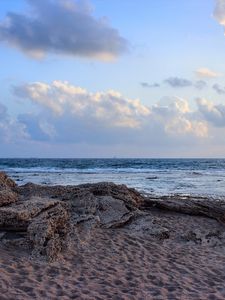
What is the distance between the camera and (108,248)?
8.03m

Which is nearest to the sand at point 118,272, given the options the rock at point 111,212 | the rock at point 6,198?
the rock at point 111,212

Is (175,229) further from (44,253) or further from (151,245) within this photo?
(44,253)

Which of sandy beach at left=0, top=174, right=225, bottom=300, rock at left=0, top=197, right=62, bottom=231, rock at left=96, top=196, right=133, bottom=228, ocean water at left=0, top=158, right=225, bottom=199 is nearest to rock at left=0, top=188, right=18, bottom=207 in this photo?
sandy beach at left=0, top=174, right=225, bottom=300

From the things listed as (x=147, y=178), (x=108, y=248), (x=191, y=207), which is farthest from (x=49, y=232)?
(x=147, y=178)

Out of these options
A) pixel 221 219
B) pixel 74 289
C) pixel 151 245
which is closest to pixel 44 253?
pixel 74 289

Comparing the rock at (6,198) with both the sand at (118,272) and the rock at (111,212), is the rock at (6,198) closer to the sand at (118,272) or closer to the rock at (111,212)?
the sand at (118,272)

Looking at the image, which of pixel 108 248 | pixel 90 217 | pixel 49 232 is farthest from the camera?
pixel 90 217

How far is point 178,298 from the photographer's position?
570 cm

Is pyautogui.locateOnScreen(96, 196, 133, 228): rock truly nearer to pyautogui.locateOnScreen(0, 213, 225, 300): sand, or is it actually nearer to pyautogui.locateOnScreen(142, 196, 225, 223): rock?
pyautogui.locateOnScreen(0, 213, 225, 300): sand

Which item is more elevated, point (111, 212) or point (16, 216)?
point (16, 216)

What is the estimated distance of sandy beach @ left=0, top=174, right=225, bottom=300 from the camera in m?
5.92

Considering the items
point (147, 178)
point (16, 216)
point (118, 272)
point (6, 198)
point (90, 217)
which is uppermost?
point (6, 198)

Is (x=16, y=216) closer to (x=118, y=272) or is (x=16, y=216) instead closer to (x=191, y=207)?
(x=118, y=272)

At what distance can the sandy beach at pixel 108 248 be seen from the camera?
5.92 m
